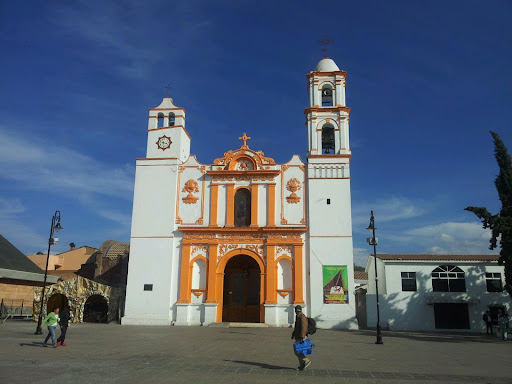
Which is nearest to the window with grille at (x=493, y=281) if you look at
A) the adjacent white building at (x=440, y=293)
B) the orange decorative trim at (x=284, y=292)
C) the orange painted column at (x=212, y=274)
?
the adjacent white building at (x=440, y=293)

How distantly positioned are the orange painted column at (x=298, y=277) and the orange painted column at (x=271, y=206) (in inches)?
88.2

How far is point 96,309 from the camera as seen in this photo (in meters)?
31.5

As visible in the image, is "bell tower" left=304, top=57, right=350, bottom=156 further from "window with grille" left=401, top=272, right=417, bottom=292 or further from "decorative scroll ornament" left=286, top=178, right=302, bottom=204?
"window with grille" left=401, top=272, right=417, bottom=292

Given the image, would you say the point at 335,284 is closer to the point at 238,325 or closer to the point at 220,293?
the point at 238,325

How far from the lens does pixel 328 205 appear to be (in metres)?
29.0

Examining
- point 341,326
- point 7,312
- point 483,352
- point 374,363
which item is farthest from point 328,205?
point 7,312

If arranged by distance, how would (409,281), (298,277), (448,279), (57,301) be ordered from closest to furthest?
(298,277) → (57,301) → (448,279) → (409,281)

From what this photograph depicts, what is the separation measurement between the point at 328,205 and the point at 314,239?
2449 mm

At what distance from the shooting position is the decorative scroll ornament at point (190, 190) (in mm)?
29969

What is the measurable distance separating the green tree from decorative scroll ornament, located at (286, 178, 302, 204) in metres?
10.4

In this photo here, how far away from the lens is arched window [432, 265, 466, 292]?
30.3 metres

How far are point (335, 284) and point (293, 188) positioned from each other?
6.79m

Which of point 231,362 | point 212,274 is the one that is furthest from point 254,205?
point 231,362

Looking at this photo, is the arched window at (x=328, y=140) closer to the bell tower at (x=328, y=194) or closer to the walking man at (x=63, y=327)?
the bell tower at (x=328, y=194)
